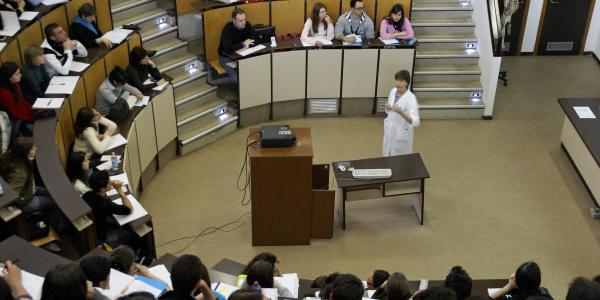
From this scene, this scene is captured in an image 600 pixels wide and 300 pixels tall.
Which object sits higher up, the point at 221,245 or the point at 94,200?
the point at 94,200

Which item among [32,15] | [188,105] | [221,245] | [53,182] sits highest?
[32,15]

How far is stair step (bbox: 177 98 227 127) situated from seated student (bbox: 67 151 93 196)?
235 centimetres

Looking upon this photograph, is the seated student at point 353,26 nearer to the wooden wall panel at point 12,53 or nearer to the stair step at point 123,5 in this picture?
the stair step at point 123,5

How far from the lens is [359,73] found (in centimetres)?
955

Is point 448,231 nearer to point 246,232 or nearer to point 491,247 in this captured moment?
point 491,247

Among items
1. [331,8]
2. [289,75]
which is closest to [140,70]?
[289,75]

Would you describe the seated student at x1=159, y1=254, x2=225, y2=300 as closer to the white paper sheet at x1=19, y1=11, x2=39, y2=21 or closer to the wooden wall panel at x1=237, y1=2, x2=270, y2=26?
the white paper sheet at x1=19, y1=11, x2=39, y2=21

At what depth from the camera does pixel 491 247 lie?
284 inches

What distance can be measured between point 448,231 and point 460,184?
980mm

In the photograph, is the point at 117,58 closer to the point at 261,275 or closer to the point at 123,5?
the point at 123,5

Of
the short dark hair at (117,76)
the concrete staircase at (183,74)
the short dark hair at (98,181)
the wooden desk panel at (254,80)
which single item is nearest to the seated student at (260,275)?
the short dark hair at (98,181)

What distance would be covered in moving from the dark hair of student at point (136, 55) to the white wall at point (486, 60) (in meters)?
4.87

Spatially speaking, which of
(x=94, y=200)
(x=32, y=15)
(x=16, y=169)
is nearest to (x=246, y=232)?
(x=94, y=200)

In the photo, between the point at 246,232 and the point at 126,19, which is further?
the point at 126,19
